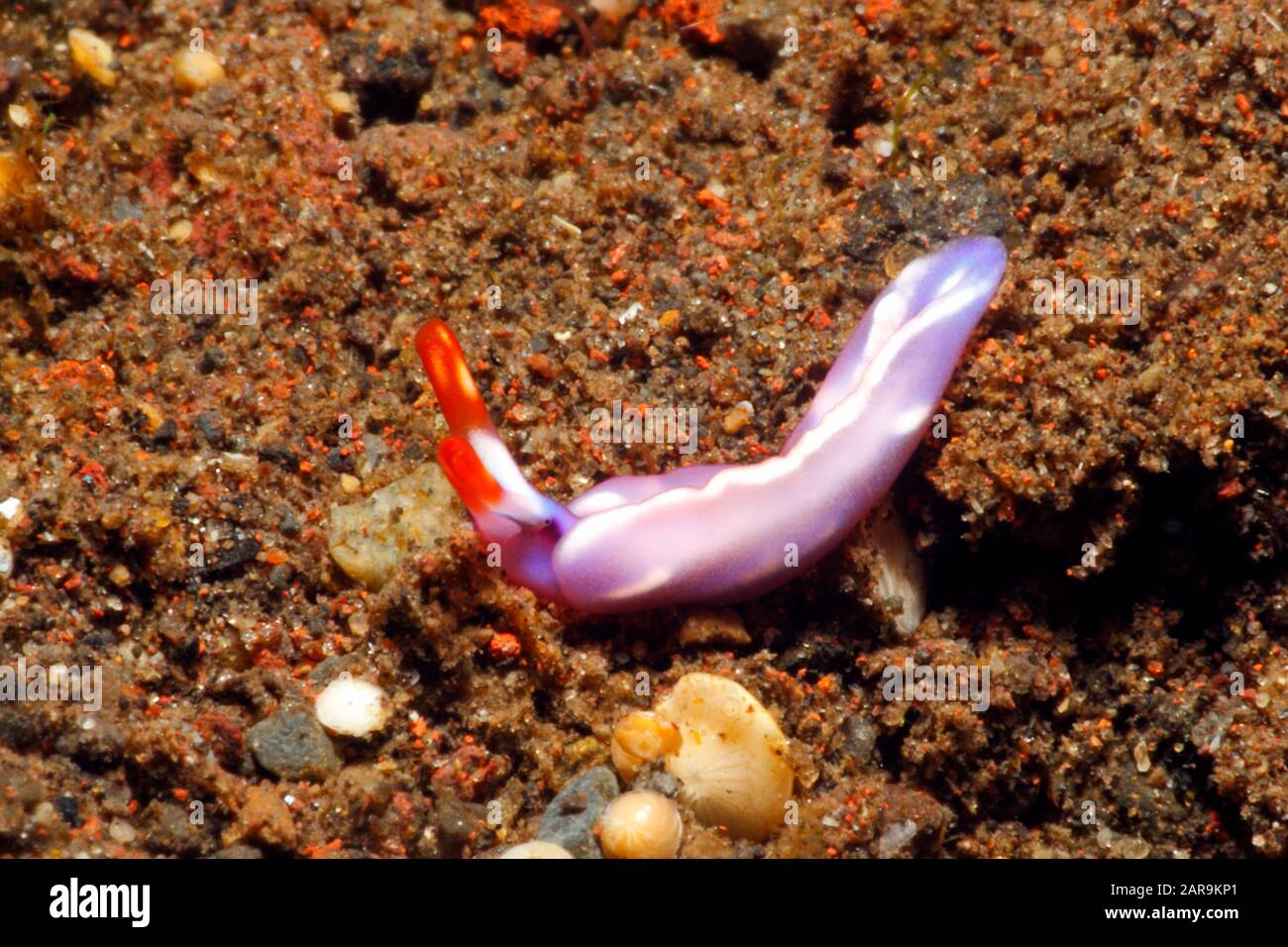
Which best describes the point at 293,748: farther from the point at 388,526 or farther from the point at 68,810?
the point at 388,526

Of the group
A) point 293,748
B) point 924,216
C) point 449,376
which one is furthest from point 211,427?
point 924,216

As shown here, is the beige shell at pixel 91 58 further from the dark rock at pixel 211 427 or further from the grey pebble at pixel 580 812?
the grey pebble at pixel 580 812

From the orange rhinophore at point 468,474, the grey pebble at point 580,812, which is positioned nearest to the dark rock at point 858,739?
the grey pebble at point 580,812

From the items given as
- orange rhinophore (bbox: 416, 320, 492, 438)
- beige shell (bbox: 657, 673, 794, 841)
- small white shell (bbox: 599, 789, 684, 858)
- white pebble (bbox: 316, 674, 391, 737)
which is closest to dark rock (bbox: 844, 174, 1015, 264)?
orange rhinophore (bbox: 416, 320, 492, 438)

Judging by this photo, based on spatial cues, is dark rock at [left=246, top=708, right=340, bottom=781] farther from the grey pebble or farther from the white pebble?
the grey pebble

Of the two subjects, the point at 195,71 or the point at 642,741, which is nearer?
the point at 642,741
